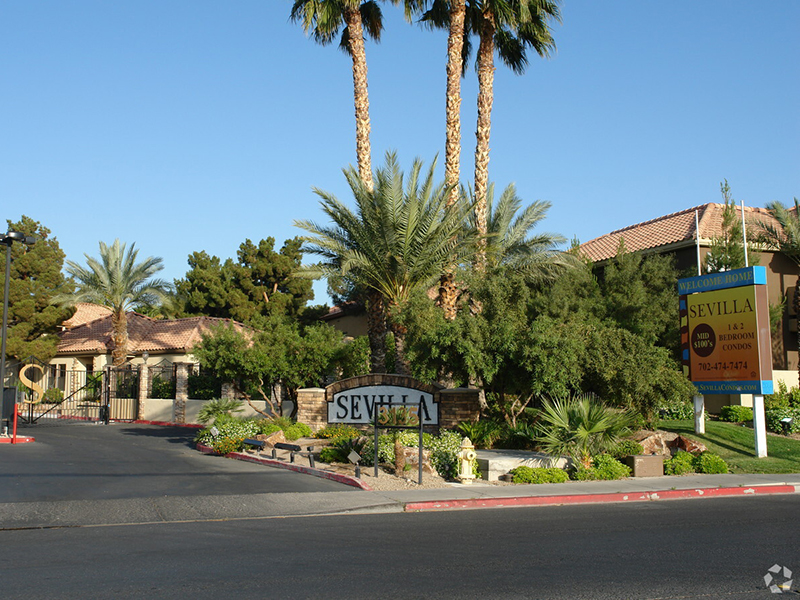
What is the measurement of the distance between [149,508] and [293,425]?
32.6 ft

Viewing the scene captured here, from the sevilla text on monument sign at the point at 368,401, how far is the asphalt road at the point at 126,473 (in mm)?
2611

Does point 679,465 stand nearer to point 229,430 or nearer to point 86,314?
point 229,430

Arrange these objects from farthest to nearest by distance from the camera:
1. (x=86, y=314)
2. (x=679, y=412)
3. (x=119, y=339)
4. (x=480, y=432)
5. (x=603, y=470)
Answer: (x=86, y=314)
(x=119, y=339)
(x=679, y=412)
(x=480, y=432)
(x=603, y=470)

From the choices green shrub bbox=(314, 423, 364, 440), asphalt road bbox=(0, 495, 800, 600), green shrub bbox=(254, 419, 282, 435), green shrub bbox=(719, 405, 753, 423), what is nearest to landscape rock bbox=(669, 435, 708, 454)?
green shrub bbox=(719, 405, 753, 423)

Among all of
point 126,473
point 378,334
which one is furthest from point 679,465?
point 126,473

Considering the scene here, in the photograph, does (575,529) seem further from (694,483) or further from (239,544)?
(694,483)

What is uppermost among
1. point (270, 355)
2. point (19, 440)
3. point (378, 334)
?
point (378, 334)

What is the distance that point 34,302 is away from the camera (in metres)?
39.1

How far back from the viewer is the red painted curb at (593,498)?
1328cm

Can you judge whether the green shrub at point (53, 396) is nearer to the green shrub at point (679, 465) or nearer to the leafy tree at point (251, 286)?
the leafy tree at point (251, 286)

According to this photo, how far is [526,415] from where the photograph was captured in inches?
896

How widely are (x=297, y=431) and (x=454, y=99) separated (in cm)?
1251

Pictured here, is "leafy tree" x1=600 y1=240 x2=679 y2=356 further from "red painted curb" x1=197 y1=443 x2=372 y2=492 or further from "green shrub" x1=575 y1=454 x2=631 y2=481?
"red painted curb" x1=197 y1=443 x2=372 y2=492

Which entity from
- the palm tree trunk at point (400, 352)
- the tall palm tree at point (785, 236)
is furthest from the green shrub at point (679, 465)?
the tall palm tree at point (785, 236)
